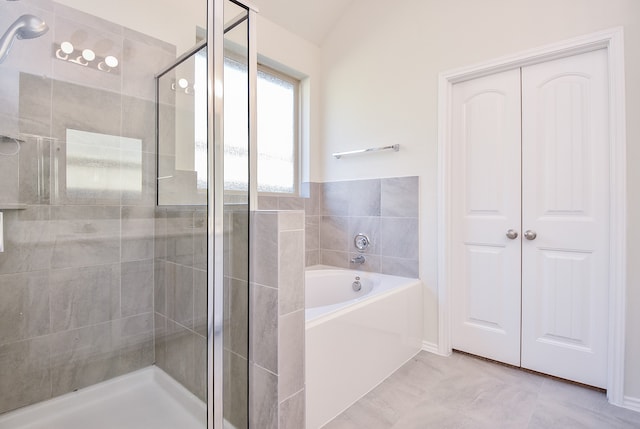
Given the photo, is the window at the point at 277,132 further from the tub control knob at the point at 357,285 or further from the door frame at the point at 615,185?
the door frame at the point at 615,185

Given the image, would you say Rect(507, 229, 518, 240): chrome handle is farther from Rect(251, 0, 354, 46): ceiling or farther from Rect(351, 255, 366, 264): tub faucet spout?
Rect(251, 0, 354, 46): ceiling

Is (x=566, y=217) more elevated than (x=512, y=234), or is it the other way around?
(x=566, y=217)

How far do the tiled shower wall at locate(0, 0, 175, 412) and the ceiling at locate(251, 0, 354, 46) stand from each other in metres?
1.05

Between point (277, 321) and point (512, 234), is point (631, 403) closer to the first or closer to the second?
point (512, 234)

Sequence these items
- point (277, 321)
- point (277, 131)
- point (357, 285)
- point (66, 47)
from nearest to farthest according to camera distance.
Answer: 1. point (277, 321)
2. point (66, 47)
3. point (357, 285)
4. point (277, 131)

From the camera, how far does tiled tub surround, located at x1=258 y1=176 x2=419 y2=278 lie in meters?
2.44

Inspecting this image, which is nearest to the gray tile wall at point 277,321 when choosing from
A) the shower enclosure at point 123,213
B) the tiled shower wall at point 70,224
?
the shower enclosure at point 123,213

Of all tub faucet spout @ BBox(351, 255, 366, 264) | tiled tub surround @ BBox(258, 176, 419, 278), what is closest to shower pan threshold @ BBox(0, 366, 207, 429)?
tiled tub surround @ BBox(258, 176, 419, 278)

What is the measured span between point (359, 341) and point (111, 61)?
6.71 ft

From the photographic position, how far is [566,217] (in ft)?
6.26

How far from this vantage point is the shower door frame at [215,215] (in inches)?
51.4

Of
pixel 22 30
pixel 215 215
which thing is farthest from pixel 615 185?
pixel 22 30

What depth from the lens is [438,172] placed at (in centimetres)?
228

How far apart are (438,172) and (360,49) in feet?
4.29
